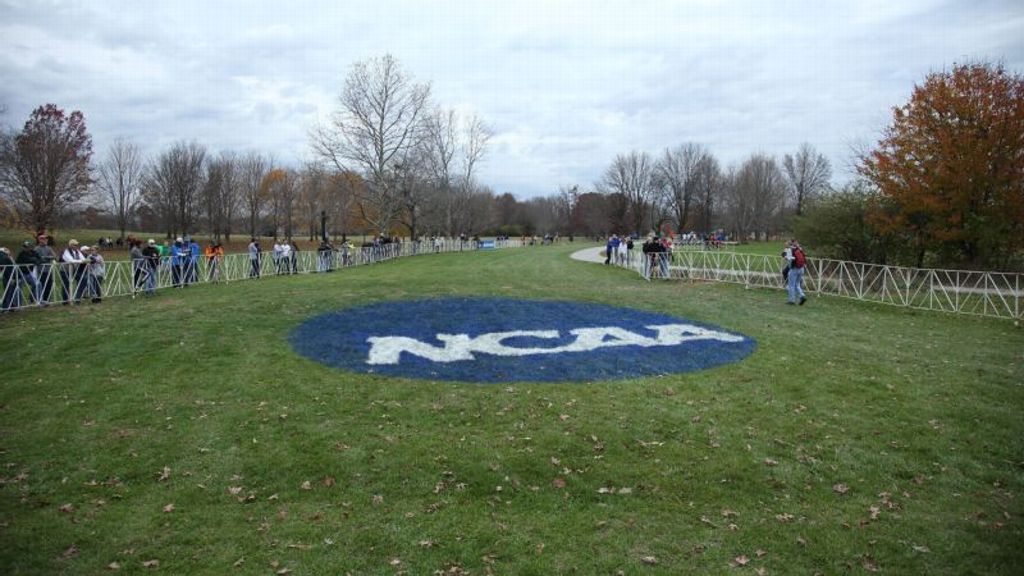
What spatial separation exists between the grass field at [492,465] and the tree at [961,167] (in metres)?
19.1

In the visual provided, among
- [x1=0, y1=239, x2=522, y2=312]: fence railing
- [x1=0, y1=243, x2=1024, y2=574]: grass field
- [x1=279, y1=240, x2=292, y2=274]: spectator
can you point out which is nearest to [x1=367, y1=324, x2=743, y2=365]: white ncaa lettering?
[x1=0, y1=243, x2=1024, y2=574]: grass field

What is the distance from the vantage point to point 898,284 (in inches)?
969

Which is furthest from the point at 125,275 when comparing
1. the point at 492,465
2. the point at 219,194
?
the point at 219,194

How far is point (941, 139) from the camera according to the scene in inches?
1133

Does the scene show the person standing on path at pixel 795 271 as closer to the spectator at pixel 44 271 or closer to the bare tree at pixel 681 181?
the spectator at pixel 44 271

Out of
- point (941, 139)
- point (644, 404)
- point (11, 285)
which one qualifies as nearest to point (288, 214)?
point (11, 285)

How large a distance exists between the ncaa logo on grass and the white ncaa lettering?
0.08ft

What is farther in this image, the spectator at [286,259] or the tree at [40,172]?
the tree at [40,172]

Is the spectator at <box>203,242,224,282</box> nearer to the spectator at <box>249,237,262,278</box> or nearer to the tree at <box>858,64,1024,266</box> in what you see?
the spectator at <box>249,237,262,278</box>

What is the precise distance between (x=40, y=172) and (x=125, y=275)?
38.0m

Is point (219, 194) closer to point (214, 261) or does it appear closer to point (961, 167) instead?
point (214, 261)

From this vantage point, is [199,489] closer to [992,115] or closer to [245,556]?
[245,556]

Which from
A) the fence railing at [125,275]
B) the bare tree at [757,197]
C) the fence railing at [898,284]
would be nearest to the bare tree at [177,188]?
the fence railing at [125,275]

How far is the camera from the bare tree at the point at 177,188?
66625mm
